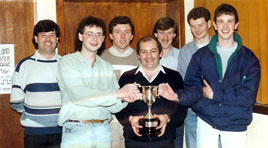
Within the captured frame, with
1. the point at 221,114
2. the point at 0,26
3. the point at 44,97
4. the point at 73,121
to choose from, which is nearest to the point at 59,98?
the point at 44,97

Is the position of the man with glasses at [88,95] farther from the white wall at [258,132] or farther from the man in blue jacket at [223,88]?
the white wall at [258,132]

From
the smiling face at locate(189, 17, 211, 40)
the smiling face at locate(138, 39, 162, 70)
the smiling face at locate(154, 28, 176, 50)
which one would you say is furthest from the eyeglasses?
the smiling face at locate(189, 17, 211, 40)

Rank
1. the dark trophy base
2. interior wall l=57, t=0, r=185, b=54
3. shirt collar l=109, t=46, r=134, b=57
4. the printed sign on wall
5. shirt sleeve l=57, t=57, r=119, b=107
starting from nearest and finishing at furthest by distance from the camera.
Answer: shirt sleeve l=57, t=57, r=119, b=107, the dark trophy base, shirt collar l=109, t=46, r=134, b=57, the printed sign on wall, interior wall l=57, t=0, r=185, b=54

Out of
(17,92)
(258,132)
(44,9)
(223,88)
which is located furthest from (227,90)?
(44,9)

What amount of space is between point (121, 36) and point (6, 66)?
1.13 m

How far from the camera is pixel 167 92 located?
2246 millimetres

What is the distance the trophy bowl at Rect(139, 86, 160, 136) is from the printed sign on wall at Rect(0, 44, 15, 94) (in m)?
1.45

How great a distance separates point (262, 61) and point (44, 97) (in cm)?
169

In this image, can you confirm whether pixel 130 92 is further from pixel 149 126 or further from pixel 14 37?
pixel 14 37

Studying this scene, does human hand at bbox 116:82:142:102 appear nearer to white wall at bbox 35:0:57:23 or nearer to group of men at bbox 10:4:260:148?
group of men at bbox 10:4:260:148

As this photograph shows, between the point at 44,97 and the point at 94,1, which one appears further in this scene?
the point at 94,1

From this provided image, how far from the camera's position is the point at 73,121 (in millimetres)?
2102

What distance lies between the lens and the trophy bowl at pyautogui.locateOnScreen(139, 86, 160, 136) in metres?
2.16

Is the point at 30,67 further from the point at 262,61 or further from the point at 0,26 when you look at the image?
the point at 262,61
